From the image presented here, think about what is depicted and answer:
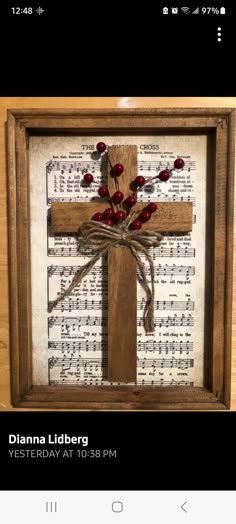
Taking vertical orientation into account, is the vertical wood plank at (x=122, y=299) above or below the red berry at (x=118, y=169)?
below

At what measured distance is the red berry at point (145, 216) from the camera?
0.95 metres

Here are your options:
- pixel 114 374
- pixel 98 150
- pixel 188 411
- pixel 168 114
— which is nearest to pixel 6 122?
pixel 98 150

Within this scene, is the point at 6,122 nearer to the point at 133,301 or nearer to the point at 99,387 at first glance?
the point at 133,301

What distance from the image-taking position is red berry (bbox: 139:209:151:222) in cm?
95

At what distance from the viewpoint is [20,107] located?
0.97 metres

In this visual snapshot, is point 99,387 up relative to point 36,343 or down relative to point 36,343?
down

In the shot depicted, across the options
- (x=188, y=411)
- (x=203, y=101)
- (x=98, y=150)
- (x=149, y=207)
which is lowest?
(x=188, y=411)

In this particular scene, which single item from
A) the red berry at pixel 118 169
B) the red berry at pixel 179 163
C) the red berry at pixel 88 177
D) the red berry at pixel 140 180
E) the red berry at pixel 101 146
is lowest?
the red berry at pixel 140 180

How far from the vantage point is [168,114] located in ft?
3.07

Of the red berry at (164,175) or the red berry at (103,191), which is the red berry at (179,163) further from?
the red berry at (103,191)

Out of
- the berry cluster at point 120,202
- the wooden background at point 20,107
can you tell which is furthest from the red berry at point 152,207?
the wooden background at point 20,107

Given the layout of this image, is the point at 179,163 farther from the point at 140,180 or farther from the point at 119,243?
the point at 119,243

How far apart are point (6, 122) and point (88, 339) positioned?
0.57m

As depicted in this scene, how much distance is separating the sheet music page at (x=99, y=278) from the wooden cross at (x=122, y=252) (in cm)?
3
